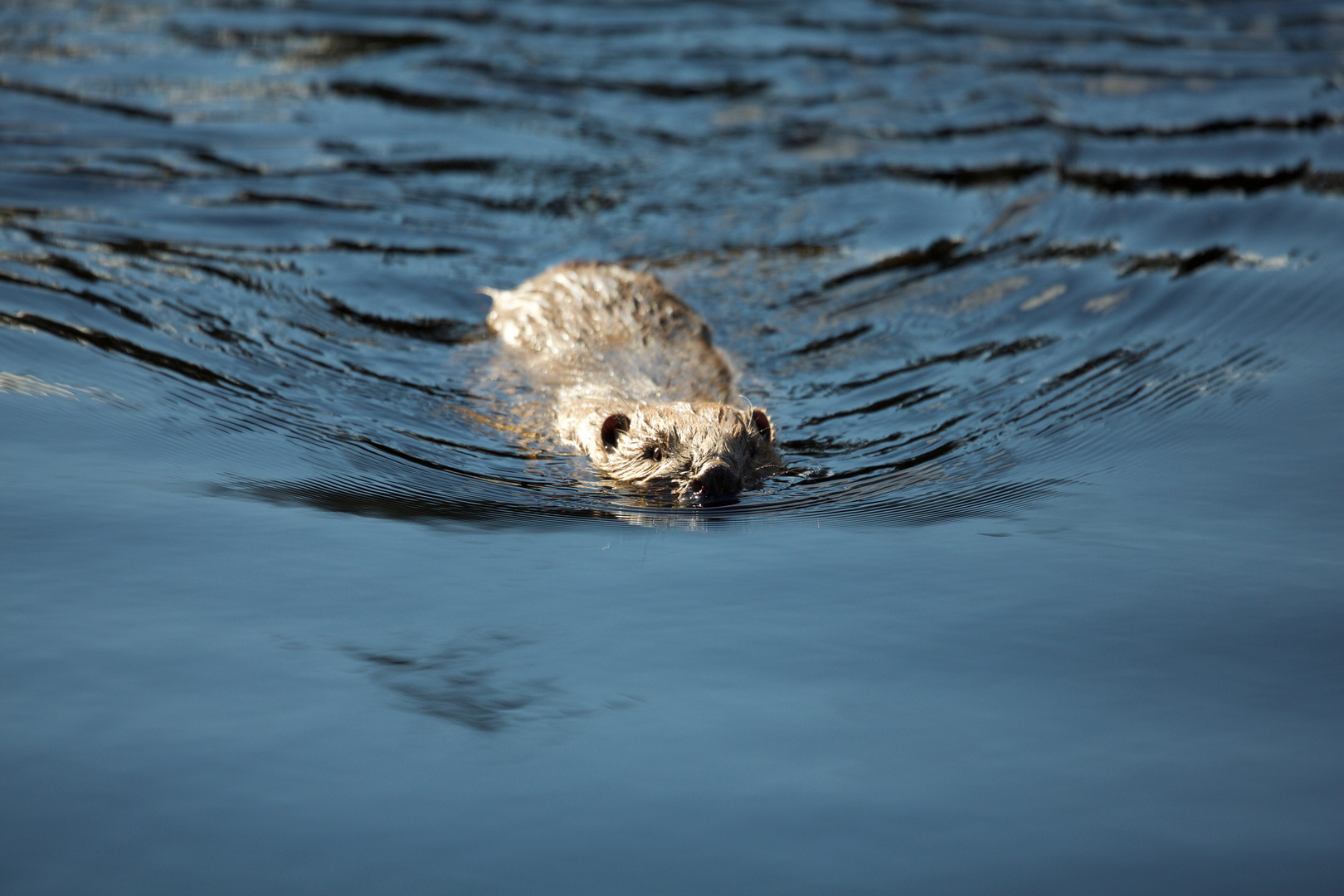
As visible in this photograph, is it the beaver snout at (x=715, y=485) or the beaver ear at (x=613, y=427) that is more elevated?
the beaver ear at (x=613, y=427)

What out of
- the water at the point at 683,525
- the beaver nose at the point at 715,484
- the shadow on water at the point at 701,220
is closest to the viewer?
the water at the point at 683,525

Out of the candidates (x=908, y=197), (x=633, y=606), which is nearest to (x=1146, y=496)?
(x=633, y=606)

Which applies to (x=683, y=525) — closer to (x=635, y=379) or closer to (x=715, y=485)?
(x=715, y=485)

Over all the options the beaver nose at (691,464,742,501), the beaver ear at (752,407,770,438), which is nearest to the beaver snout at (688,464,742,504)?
the beaver nose at (691,464,742,501)

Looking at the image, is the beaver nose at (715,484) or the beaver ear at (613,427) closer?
the beaver nose at (715,484)

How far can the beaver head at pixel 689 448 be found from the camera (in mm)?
5117

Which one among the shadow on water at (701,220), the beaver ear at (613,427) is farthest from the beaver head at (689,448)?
the shadow on water at (701,220)

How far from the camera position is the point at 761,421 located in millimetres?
5656

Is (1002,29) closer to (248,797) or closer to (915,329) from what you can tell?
(915,329)

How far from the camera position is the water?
2.80 m

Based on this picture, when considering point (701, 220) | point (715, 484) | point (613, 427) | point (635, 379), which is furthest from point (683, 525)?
point (701, 220)

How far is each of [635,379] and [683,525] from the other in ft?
5.97

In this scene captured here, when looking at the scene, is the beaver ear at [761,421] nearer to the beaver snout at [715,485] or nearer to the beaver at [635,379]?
the beaver at [635,379]

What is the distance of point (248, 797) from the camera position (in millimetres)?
2824
